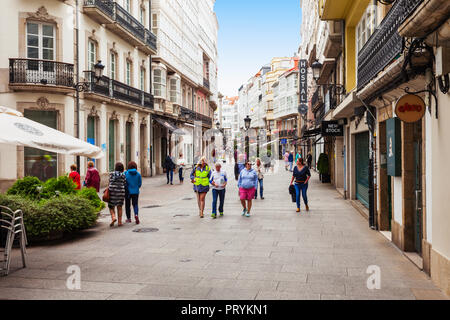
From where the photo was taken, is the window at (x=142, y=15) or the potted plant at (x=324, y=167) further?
the window at (x=142, y=15)

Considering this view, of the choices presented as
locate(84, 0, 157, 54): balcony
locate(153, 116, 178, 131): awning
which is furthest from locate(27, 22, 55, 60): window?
locate(153, 116, 178, 131): awning

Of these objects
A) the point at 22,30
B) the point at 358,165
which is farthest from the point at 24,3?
the point at 358,165

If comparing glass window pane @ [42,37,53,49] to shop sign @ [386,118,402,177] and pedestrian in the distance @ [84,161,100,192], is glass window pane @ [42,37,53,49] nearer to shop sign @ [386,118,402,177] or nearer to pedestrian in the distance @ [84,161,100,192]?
pedestrian in the distance @ [84,161,100,192]

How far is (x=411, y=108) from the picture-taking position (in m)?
6.55

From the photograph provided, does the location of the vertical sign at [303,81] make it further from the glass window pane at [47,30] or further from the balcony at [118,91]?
the glass window pane at [47,30]

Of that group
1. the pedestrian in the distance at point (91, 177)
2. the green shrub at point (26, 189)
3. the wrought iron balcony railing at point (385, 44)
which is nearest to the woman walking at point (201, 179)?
the pedestrian in the distance at point (91, 177)

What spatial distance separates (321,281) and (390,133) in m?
3.78

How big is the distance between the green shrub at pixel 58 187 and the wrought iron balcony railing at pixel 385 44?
24.3 feet

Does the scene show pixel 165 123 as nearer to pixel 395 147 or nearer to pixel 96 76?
pixel 96 76

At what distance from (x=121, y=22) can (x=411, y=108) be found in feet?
71.1

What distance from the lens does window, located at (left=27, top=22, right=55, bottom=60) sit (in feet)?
62.6

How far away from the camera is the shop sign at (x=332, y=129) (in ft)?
60.4

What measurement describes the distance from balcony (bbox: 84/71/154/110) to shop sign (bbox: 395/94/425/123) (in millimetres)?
17547

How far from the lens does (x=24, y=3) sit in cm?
1875
